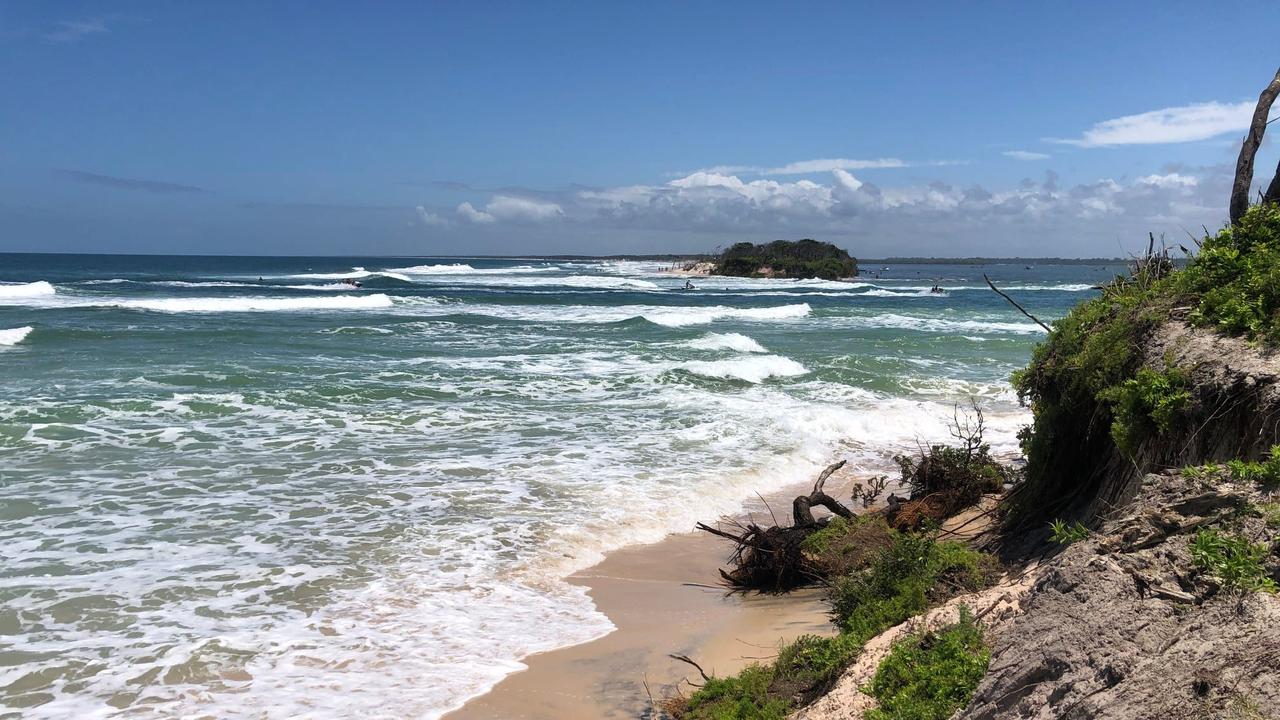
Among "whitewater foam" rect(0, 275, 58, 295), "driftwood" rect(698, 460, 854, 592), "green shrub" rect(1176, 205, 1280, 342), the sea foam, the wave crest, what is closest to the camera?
"green shrub" rect(1176, 205, 1280, 342)

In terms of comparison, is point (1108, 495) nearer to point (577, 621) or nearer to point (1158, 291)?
point (1158, 291)

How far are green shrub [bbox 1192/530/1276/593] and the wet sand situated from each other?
2.96 metres

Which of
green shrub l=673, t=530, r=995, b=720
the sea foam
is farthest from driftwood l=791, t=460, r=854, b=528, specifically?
the sea foam

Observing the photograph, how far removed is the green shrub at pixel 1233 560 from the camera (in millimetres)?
3109

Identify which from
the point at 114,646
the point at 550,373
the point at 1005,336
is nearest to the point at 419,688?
the point at 114,646

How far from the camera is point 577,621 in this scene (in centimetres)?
687

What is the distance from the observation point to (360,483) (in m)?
10.5

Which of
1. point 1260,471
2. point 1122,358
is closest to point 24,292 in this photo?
point 1122,358

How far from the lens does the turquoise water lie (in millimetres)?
6027

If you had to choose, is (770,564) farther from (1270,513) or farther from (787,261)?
(787,261)

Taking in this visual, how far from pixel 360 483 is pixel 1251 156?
30.0 feet

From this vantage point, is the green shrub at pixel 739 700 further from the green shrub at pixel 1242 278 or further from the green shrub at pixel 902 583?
the green shrub at pixel 1242 278

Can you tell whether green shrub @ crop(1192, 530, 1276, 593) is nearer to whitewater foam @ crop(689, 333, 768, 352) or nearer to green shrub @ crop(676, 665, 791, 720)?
green shrub @ crop(676, 665, 791, 720)

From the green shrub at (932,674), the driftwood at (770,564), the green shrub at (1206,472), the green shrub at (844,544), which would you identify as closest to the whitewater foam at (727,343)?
the green shrub at (844,544)
